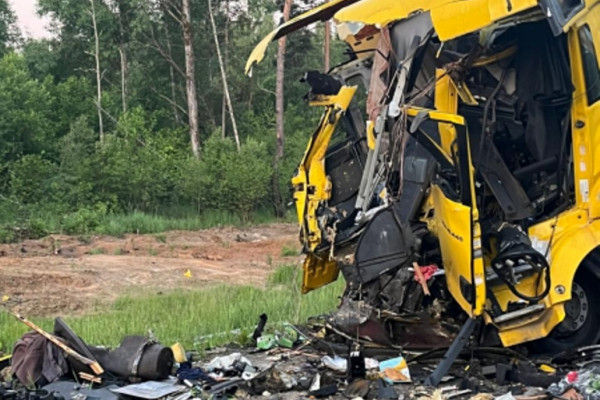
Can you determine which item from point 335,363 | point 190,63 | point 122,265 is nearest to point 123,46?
point 190,63

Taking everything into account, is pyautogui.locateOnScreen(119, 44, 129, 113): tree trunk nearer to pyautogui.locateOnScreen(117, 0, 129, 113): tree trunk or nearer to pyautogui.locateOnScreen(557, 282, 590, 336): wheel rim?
pyautogui.locateOnScreen(117, 0, 129, 113): tree trunk

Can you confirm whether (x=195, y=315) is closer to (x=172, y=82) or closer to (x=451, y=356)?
(x=451, y=356)

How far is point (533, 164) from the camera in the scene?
622cm

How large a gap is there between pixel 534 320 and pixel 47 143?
25607 mm

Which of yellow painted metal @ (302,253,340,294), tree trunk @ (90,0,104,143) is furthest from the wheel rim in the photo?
tree trunk @ (90,0,104,143)

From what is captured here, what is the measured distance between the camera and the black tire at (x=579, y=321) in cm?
615

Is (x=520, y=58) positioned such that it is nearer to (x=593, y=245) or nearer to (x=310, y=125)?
(x=593, y=245)

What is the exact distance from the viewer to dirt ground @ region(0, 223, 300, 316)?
1215cm

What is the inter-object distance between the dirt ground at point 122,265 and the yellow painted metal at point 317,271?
4383mm

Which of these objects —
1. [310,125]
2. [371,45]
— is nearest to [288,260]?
[371,45]

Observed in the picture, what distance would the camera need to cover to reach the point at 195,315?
8.78 meters

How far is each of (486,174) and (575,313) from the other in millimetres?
1401

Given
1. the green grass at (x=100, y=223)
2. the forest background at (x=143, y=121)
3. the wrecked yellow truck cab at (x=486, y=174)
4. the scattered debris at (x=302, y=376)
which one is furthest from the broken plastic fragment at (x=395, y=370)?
the forest background at (x=143, y=121)

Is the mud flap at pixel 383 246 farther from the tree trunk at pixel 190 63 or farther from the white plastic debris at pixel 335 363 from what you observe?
the tree trunk at pixel 190 63
